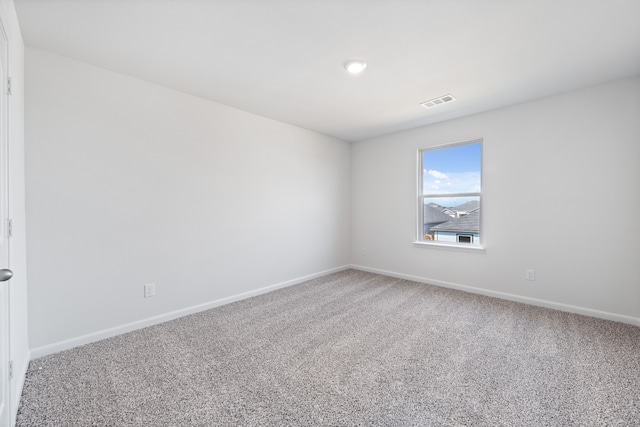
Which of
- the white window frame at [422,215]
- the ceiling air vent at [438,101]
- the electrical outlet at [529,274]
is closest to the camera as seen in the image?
the ceiling air vent at [438,101]

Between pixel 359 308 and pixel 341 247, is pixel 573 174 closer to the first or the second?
pixel 359 308

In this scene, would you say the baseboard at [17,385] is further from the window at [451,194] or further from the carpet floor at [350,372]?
the window at [451,194]

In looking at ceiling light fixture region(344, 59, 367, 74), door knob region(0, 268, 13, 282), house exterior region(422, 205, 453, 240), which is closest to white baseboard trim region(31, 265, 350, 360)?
door knob region(0, 268, 13, 282)

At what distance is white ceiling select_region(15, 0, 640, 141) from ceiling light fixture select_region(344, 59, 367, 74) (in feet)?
0.18

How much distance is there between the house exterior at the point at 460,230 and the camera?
12.5 feet

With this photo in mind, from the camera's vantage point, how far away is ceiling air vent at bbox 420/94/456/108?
3.08 metres

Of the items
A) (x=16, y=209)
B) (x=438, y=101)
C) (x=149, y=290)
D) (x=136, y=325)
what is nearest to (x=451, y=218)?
(x=438, y=101)

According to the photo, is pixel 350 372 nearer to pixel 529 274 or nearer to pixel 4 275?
pixel 4 275

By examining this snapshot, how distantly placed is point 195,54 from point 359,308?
115 inches

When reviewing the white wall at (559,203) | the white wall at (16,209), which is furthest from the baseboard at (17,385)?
the white wall at (559,203)

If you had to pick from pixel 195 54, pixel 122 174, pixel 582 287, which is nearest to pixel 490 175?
pixel 582 287

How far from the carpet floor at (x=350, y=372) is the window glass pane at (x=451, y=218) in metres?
1.20

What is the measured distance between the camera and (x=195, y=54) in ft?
7.31

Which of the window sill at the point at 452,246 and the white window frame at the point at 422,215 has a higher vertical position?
the white window frame at the point at 422,215
